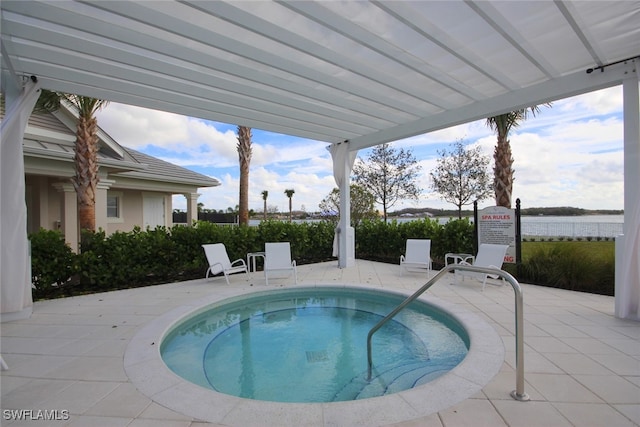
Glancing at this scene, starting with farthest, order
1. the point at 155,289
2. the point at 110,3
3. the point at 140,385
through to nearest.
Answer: the point at 155,289 → the point at 110,3 → the point at 140,385

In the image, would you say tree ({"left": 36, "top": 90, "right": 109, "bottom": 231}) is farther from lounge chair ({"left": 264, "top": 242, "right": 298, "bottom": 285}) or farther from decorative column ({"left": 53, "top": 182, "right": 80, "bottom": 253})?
lounge chair ({"left": 264, "top": 242, "right": 298, "bottom": 285})

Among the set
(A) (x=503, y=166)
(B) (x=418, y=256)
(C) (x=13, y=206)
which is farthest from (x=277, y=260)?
(A) (x=503, y=166)

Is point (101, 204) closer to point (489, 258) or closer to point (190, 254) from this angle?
point (190, 254)

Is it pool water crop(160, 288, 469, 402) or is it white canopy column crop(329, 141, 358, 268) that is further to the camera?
white canopy column crop(329, 141, 358, 268)

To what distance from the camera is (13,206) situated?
15.5ft

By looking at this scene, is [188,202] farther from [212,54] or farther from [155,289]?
[212,54]

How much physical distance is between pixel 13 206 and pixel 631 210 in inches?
359

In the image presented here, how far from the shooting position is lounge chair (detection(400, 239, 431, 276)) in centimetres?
825

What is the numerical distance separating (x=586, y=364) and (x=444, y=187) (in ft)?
50.0

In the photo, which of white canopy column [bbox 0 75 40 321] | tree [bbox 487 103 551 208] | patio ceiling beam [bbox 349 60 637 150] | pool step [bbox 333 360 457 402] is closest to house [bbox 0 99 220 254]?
white canopy column [bbox 0 75 40 321]

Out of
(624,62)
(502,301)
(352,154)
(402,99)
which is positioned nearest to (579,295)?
(502,301)

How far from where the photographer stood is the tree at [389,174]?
17.2 meters

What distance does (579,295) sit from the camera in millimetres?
6289

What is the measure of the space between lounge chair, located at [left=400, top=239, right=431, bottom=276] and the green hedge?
52.8 inches
